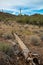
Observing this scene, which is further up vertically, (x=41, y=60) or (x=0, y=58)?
(x=0, y=58)

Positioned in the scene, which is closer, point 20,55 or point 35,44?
point 20,55

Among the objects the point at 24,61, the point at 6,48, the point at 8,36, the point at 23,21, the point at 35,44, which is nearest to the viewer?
the point at 24,61

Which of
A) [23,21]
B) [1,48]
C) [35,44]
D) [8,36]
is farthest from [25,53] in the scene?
[23,21]

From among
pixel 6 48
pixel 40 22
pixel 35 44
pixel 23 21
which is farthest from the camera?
pixel 23 21

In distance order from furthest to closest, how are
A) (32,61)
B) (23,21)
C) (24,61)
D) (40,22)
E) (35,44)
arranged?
(23,21) < (40,22) < (35,44) < (24,61) < (32,61)

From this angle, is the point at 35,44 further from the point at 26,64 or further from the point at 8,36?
the point at 26,64

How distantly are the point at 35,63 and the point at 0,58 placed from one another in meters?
2.24

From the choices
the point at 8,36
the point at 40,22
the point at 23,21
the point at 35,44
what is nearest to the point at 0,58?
the point at 35,44

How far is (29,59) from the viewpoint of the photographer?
1048 cm

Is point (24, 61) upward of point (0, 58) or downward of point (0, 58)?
downward

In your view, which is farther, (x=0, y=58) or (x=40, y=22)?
(x=40, y=22)

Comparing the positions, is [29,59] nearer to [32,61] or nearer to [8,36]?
[32,61]

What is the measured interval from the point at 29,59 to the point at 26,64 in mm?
349

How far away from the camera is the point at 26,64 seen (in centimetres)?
1057
